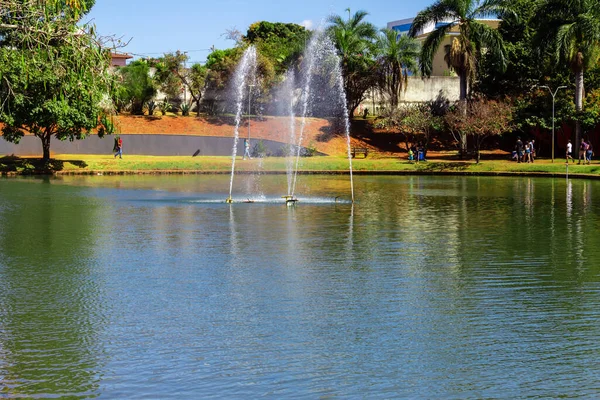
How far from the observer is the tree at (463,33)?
5834cm

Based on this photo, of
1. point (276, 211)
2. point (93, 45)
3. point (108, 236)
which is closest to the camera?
point (93, 45)

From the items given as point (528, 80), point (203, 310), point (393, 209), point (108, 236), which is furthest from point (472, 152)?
point (203, 310)

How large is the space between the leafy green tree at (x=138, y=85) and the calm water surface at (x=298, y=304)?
43.0m

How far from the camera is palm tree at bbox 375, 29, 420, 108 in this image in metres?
70.1

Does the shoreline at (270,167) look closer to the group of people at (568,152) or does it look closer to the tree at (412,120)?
the group of people at (568,152)

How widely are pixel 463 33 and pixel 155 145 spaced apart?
25.4 m

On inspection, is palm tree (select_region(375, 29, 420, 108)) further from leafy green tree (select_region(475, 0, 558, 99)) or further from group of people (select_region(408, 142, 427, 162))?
group of people (select_region(408, 142, 427, 162))

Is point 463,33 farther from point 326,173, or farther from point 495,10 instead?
point 326,173

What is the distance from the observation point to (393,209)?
32.7m

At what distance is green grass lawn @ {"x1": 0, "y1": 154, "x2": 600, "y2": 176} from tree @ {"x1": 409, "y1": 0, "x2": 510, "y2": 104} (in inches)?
283

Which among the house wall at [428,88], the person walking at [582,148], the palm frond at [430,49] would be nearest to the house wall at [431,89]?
the house wall at [428,88]

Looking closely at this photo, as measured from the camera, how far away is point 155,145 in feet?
220

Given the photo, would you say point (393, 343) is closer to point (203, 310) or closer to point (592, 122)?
point (203, 310)

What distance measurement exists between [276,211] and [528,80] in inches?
1572
